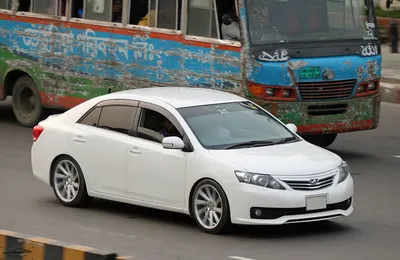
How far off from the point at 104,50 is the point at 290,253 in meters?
7.89

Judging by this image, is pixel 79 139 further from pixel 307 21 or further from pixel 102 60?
pixel 102 60

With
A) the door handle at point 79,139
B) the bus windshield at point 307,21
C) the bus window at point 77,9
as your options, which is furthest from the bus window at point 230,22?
the door handle at point 79,139

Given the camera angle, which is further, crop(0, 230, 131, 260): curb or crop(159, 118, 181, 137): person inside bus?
crop(159, 118, 181, 137): person inside bus

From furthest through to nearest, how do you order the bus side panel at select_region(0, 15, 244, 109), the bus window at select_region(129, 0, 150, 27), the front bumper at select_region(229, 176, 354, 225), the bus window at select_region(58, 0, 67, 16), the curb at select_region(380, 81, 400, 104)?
the curb at select_region(380, 81, 400, 104)
the bus window at select_region(58, 0, 67, 16)
the bus window at select_region(129, 0, 150, 27)
the bus side panel at select_region(0, 15, 244, 109)
the front bumper at select_region(229, 176, 354, 225)

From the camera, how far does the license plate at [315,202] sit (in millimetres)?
11055

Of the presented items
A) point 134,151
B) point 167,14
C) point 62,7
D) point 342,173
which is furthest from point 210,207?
point 62,7

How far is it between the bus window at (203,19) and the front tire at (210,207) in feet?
16.7

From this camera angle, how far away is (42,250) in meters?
8.03

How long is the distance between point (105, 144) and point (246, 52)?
382 cm

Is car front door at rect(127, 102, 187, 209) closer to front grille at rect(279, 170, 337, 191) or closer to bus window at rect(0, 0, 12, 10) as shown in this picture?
front grille at rect(279, 170, 337, 191)

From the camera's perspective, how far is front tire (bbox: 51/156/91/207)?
41.6ft

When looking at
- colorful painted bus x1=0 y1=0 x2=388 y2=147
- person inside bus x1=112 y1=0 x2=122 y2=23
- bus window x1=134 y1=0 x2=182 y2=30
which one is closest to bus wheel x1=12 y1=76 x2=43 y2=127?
colorful painted bus x1=0 y1=0 x2=388 y2=147

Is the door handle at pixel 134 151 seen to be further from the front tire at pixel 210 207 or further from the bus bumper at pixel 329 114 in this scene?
the bus bumper at pixel 329 114

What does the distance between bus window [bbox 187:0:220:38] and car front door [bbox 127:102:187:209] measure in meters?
4.07
